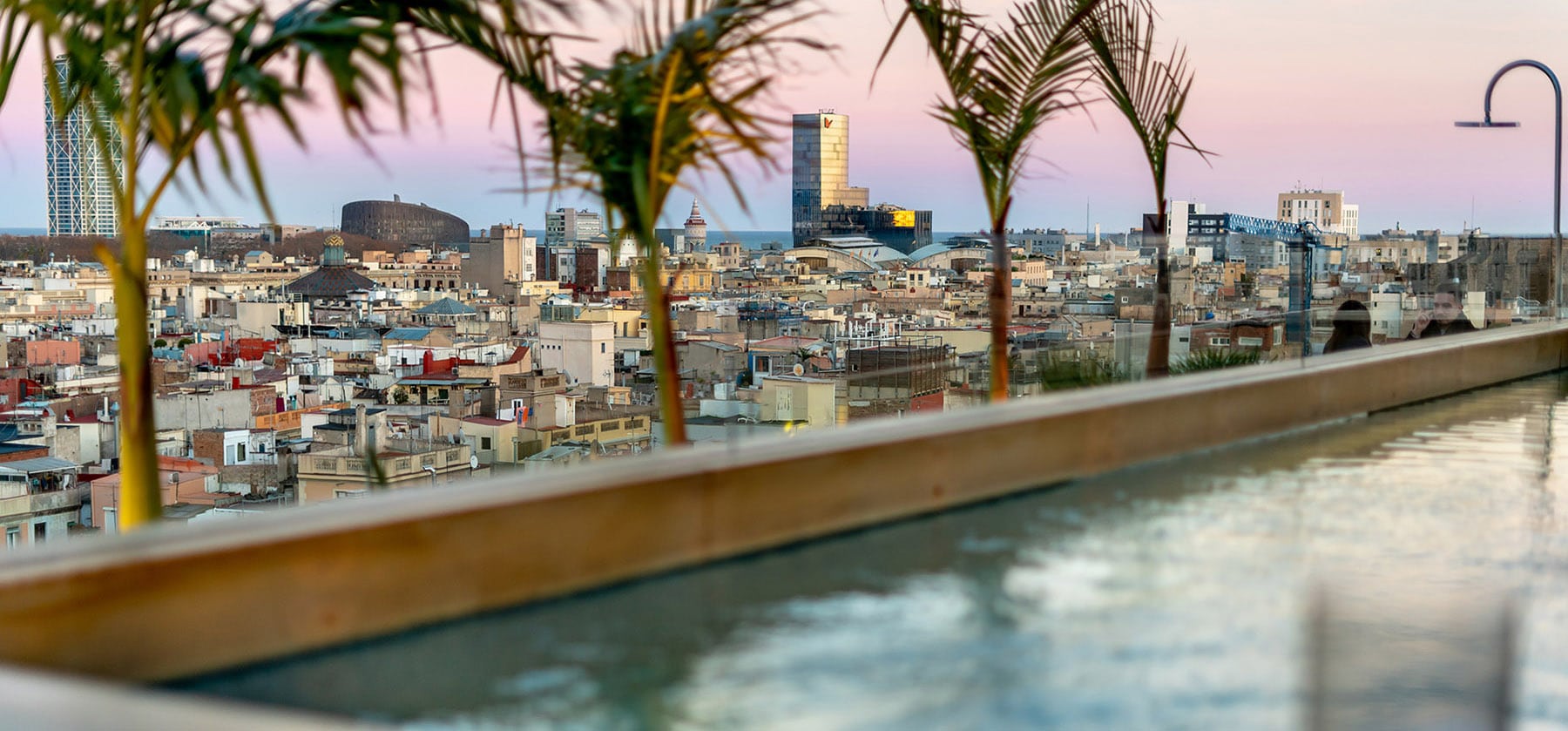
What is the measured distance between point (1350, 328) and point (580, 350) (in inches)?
155

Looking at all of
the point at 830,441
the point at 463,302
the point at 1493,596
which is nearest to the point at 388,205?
the point at 463,302

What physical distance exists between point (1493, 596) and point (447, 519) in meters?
1.68

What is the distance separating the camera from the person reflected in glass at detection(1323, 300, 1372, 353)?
6.09 metres

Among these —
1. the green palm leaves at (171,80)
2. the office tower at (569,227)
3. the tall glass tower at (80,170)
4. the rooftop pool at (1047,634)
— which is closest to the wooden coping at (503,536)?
the rooftop pool at (1047,634)

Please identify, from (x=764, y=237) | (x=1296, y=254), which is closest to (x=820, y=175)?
(x=764, y=237)

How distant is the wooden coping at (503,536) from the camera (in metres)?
1.67

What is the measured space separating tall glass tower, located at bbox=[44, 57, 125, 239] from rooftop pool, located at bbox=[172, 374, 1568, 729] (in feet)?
5.03

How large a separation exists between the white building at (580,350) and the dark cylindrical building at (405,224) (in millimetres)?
3171

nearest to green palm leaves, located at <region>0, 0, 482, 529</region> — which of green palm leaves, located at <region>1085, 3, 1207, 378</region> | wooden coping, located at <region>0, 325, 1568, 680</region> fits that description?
wooden coping, located at <region>0, 325, 1568, 680</region>

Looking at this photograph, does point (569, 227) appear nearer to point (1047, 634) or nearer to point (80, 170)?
point (80, 170)

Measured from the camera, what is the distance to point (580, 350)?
7773 mm

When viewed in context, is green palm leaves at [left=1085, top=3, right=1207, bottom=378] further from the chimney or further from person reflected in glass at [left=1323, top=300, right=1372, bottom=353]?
the chimney

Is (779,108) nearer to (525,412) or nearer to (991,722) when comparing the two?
(991,722)

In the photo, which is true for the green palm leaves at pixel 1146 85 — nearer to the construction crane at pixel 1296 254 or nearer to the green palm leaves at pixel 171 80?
the construction crane at pixel 1296 254
